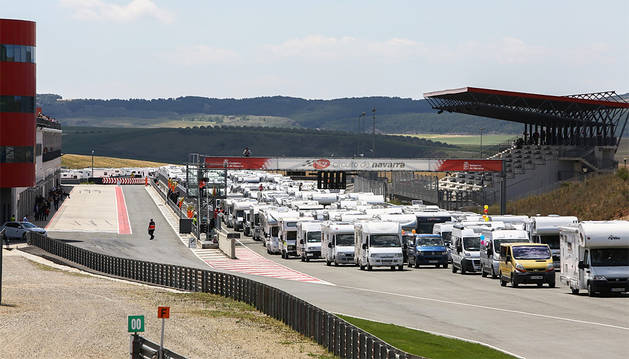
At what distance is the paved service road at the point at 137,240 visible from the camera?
64.8 m

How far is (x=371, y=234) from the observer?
5312 cm

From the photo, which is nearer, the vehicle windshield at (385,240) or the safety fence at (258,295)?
the safety fence at (258,295)

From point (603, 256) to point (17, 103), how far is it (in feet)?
163

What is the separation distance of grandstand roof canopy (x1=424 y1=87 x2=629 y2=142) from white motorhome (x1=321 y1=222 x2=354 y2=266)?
41.0m

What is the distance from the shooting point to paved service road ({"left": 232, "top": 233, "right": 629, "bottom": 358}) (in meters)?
26.9

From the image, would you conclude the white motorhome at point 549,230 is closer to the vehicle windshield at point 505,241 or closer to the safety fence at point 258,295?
the vehicle windshield at point 505,241

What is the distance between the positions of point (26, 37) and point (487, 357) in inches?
2243

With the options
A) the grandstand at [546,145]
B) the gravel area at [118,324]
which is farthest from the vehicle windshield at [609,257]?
the grandstand at [546,145]

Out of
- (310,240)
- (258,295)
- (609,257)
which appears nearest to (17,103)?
(310,240)

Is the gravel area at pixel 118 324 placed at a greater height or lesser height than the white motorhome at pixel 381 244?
lesser

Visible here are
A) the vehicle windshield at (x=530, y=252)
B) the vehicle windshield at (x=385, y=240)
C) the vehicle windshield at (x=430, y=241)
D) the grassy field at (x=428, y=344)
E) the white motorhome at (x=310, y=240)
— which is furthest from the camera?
the white motorhome at (x=310, y=240)

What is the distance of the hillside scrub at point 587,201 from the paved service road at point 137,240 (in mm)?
29827

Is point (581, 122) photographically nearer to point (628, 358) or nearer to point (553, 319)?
point (553, 319)

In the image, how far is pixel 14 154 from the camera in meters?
75.2
